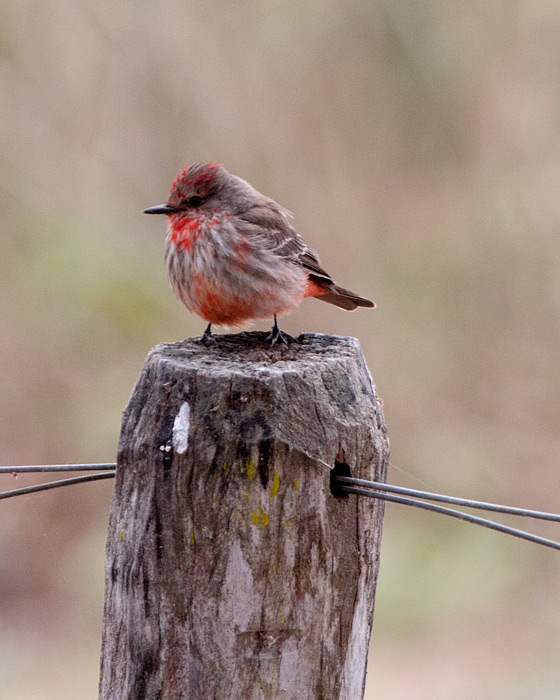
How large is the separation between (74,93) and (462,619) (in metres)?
4.45

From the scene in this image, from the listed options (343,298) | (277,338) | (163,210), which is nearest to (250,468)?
(277,338)

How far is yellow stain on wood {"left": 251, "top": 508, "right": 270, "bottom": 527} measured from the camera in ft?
6.71

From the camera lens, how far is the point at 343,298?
4.18m

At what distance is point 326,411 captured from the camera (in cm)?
219

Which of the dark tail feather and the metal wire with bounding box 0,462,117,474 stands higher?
the dark tail feather

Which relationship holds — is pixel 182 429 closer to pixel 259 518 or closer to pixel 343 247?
pixel 259 518

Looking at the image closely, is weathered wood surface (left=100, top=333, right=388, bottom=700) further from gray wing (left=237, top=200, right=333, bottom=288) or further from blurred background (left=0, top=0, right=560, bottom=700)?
blurred background (left=0, top=0, right=560, bottom=700)

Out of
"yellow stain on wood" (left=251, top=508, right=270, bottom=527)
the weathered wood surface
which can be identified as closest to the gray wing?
the weathered wood surface

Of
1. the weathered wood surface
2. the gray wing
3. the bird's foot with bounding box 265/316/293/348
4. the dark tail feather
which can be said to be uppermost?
the gray wing

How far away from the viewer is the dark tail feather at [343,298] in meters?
4.12

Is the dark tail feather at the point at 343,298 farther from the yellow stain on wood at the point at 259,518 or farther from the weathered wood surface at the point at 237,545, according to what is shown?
the yellow stain on wood at the point at 259,518

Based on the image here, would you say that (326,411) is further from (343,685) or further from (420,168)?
(420,168)

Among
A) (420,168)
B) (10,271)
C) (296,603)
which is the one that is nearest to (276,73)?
(420,168)

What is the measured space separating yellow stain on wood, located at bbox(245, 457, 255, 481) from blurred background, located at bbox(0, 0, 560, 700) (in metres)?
4.27
